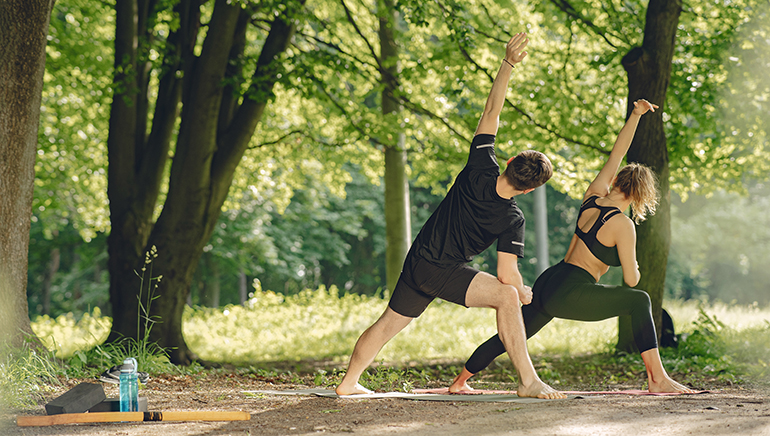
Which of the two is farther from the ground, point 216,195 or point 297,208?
point 297,208

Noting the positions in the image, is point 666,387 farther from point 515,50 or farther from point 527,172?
point 515,50

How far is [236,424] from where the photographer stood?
380 centimetres

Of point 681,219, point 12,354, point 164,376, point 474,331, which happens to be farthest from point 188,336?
point 681,219

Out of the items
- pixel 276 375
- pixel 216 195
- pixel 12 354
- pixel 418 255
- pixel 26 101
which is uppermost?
pixel 26 101

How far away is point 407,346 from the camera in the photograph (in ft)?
34.4

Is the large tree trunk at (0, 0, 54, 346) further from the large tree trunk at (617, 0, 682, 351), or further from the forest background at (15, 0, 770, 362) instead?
the large tree trunk at (617, 0, 682, 351)

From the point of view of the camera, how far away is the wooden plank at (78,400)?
384 centimetres

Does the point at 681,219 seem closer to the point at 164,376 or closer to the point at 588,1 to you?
the point at 588,1

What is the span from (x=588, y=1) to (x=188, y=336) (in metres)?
9.85

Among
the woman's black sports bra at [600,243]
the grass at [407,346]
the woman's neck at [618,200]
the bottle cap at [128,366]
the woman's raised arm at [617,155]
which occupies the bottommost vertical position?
the grass at [407,346]

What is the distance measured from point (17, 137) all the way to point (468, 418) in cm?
470

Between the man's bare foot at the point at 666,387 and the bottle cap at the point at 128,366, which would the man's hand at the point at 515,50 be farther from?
the bottle cap at the point at 128,366

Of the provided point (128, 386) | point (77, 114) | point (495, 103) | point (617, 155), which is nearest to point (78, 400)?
point (128, 386)

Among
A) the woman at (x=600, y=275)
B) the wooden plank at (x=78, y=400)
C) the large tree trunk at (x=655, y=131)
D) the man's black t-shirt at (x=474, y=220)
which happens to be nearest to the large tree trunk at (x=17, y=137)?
the wooden plank at (x=78, y=400)
